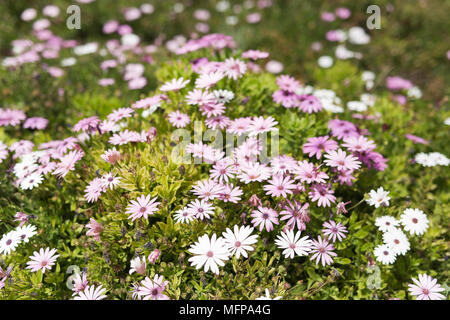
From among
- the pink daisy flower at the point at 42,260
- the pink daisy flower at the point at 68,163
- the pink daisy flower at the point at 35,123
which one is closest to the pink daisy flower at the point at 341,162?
the pink daisy flower at the point at 68,163

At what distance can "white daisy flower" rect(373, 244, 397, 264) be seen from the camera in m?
2.38

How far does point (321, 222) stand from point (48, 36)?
5194 mm

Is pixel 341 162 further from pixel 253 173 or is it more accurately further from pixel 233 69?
pixel 233 69

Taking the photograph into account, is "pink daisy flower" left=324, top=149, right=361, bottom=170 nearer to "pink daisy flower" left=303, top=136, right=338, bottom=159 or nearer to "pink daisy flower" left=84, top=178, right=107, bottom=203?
"pink daisy flower" left=303, top=136, right=338, bottom=159

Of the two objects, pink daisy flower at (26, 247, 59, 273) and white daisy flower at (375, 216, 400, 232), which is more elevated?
white daisy flower at (375, 216, 400, 232)

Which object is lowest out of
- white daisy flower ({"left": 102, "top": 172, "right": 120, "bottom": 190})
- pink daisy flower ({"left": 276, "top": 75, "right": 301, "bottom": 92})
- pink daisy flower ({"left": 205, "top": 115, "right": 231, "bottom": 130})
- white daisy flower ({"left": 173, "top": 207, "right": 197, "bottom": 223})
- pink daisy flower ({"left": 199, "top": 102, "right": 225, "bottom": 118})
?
white daisy flower ({"left": 173, "top": 207, "right": 197, "bottom": 223})

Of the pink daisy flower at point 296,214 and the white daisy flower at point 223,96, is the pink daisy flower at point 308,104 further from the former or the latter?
the pink daisy flower at point 296,214

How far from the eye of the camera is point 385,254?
2.42 meters

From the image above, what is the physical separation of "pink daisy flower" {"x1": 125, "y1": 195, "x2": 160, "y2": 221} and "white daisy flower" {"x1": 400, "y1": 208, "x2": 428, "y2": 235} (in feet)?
5.88

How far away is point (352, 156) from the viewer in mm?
2658

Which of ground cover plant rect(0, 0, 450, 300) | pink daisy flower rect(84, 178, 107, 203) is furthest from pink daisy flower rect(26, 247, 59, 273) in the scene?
pink daisy flower rect(84, 178, 107, 203)

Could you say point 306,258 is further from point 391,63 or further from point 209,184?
point 391,63

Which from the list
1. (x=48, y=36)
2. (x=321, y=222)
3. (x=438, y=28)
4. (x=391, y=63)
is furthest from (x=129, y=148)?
(x=438, y=28)

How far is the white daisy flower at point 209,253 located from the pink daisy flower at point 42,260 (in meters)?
0.94
